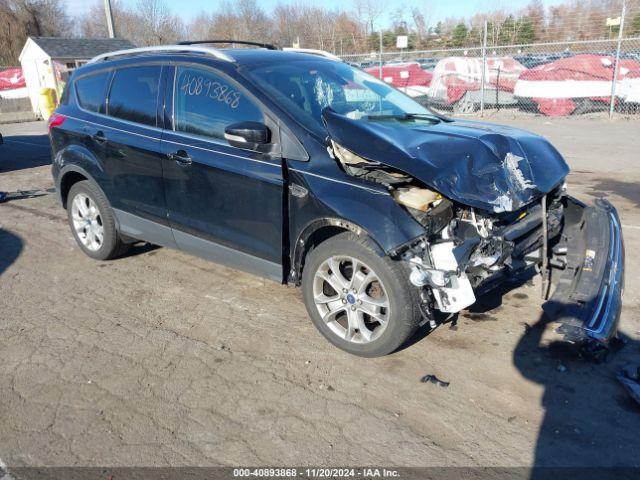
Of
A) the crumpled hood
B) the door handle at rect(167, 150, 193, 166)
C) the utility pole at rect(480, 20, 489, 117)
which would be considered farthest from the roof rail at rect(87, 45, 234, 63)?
the utility pole at rect(480, 20, 489, 117)

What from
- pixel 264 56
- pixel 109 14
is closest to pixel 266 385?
pixel 264 56

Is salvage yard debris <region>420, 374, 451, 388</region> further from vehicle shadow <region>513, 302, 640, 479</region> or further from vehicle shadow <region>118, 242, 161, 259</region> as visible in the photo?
vehicle shadow <region>118, 242, 161, 259</region>

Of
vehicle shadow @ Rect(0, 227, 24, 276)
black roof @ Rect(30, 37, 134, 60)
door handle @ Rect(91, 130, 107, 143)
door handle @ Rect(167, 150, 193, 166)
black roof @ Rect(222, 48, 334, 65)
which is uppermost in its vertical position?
black roof @ Rect(30, 37, 134, 60)

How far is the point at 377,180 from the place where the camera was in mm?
3357

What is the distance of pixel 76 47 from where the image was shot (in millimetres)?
25625

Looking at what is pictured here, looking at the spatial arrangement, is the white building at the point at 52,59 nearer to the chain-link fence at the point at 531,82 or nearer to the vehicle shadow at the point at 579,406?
the chain-link fence at the point at 531,82

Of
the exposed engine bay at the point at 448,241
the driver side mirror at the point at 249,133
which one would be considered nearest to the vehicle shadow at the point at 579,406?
the exposed engine bay at the point at 448,241

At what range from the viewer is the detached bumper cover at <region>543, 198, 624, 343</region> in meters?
3.22

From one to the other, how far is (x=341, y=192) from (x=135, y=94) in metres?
2.34

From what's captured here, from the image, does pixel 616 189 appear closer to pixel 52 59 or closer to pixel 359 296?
pixel 359 296

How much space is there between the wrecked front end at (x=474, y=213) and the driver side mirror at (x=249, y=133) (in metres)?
0.46

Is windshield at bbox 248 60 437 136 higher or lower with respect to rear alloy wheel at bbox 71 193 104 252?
higher

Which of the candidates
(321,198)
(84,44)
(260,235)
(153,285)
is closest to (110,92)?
(153,285)

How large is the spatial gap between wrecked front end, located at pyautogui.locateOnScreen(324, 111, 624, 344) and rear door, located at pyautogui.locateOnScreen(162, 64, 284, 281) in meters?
0.63
